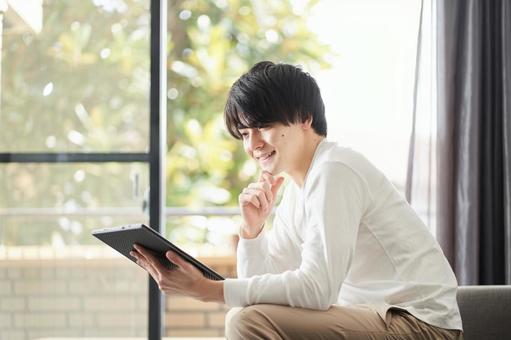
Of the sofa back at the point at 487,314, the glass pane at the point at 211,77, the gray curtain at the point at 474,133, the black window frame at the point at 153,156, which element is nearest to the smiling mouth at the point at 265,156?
the sofa back at the point at 487,314

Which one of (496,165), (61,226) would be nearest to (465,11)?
(496,165)

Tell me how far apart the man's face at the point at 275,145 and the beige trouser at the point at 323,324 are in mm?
402

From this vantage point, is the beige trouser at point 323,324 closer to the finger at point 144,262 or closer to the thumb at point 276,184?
the finger at point 144,262

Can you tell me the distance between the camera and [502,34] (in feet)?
10.2

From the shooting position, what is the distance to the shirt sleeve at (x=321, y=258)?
1558 millimetres

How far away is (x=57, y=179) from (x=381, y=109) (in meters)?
2.31

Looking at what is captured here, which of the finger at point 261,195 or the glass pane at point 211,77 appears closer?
the finger at point 261,195

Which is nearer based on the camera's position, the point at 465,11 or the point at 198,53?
the point at 465,11

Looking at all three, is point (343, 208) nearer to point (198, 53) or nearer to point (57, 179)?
point (57, 179)

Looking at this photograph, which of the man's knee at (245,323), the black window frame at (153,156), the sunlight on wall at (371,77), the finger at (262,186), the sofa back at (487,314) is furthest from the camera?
the sunlight on wall at (371,77)

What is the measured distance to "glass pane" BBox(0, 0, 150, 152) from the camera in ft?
10.2

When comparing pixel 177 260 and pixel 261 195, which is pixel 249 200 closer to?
pixel 261 195

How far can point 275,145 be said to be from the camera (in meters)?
1.81

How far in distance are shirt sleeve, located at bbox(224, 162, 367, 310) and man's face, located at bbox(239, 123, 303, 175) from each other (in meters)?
0.19
